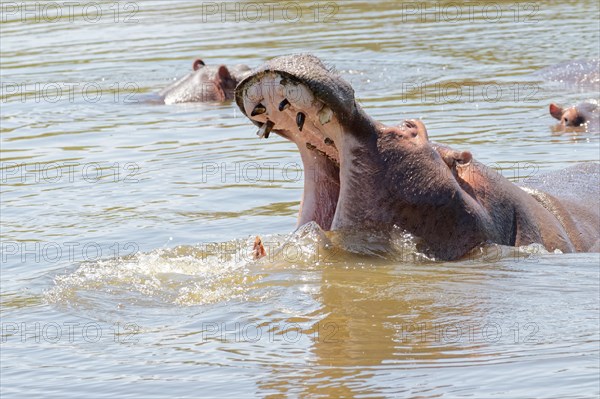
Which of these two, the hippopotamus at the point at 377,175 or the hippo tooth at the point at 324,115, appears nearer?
the hippopotamus at the point at 377,175

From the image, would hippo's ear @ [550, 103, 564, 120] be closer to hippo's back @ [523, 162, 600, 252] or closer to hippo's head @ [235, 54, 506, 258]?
hippo's back @ [523, 162, 600, 252]

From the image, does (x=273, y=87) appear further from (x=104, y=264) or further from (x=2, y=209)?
(x=2, y=209)

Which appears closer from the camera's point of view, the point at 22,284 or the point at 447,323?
the point at 447,323

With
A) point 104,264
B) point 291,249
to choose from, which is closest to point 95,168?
point 104,264

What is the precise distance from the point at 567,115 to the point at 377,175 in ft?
19.6

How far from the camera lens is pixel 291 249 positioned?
6078mm

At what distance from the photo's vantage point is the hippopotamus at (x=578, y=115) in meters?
11.3

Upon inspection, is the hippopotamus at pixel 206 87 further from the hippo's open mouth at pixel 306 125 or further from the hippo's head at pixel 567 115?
the hippo's open mouth at pixel 306 125

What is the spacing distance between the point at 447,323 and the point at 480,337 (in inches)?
9.7

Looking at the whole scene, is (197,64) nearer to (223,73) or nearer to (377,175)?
(223,73)

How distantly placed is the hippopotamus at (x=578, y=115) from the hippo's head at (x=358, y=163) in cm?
529
